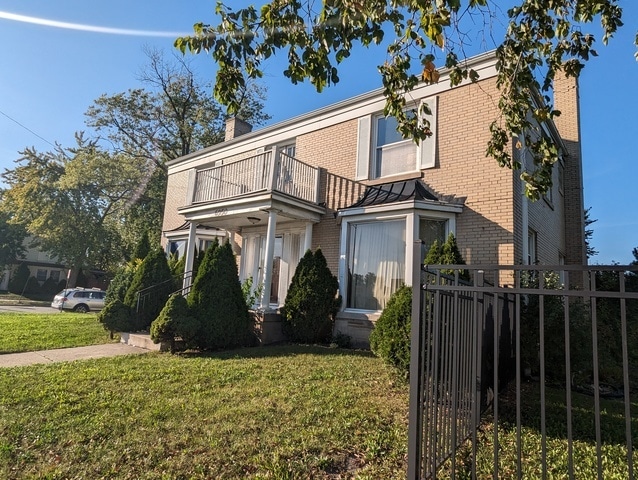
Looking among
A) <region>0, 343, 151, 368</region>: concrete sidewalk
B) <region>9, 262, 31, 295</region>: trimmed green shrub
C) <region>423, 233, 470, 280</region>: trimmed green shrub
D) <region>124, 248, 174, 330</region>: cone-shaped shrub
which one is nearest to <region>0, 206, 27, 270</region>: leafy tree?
<region>9, 262, 31, 295</region>: trimmed green shrub

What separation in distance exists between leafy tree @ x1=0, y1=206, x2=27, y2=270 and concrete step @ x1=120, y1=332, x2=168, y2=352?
1561 inches

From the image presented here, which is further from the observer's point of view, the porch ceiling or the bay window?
the porch ceiling

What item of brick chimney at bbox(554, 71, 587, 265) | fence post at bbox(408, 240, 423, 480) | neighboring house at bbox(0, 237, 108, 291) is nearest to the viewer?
fence post at bbox(408, 240, 423, 480)

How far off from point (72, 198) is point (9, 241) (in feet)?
49.9

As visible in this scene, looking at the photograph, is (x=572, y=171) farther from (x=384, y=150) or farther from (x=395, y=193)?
(x=395, y=193)

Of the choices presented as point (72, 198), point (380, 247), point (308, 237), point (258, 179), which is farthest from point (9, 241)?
point (380, 247)

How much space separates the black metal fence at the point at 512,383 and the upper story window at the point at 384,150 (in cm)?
432

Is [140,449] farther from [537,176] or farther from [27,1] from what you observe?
[27,1]

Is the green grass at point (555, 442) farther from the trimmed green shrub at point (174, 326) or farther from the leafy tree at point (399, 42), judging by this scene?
the trimmed green shrub at point (174, 326)

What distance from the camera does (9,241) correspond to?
4003 centimetres

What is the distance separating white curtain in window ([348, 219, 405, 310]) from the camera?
8.77 meters

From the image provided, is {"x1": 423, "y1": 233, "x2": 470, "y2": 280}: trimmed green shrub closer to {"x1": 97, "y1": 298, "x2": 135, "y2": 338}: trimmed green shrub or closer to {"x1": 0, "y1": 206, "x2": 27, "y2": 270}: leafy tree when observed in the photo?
{"x1": 97, "y1": 298, "x2": 135, "y2": 338}: trimmed green shrub

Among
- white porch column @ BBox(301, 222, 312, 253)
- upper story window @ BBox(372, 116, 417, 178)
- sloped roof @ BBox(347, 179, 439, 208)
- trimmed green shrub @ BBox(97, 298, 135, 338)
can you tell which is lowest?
trimmed green shrub @ BBox(97, 298, 135, 338)

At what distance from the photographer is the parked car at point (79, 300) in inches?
865
